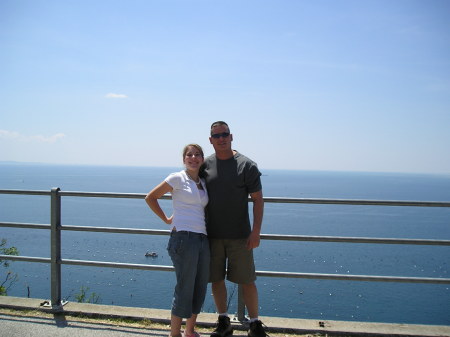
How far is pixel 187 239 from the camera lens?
3285 mm

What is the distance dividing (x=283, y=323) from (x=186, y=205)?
5.36 ft

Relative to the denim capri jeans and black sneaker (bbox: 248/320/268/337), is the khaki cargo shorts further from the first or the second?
black sneaker (bbox: 248/320/268/337)

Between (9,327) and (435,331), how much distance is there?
405cm

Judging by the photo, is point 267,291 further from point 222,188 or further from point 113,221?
point 113,221

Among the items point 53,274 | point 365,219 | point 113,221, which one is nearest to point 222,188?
point 53,274

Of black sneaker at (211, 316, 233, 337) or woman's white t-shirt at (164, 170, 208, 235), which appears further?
black sneaker at (211, 316, 233, 337)

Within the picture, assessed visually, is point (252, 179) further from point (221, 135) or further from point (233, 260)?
point (233, 260)

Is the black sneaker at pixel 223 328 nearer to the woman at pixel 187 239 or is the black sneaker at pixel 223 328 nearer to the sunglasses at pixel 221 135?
the woman at pixel 187 239

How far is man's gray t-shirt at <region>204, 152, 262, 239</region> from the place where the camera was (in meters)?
3.39

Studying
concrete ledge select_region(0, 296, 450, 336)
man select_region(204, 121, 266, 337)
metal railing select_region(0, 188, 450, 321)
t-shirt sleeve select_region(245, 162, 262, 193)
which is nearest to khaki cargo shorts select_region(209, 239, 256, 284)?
man select_region(204, 121, 266, 337)

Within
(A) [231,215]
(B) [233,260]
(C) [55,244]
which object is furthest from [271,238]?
(C) [55,244]

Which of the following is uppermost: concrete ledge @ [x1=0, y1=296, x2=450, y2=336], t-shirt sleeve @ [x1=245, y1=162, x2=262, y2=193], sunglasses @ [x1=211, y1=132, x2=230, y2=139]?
sunglasses @ [x1=211, y1=132, x2=230, y2=139]

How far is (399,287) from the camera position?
27922mm

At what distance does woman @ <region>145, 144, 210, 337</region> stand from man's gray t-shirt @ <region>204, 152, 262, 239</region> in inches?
4.0
